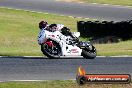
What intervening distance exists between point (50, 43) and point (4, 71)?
3237 millimetres

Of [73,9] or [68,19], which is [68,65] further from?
[73,9]

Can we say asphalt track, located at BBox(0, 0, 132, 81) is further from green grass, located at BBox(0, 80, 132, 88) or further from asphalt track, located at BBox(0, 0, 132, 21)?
asphalt track, located at BBox(0, 0, 132, 21)

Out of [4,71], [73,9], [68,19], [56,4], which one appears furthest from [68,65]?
[56,4]

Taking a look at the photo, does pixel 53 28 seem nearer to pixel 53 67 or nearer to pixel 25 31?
pixel 53 67

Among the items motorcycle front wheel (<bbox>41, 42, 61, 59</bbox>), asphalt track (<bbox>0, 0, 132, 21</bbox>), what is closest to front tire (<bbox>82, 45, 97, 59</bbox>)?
motorcycle front wheel (<bbox>41, 42, 61, 59</bbox>)

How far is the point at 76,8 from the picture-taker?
42.2 metres

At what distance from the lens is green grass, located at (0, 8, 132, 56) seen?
22109mm

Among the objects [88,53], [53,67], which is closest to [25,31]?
[88,53]

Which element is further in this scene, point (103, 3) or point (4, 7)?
point (103, 3)

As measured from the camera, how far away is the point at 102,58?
1777 cm

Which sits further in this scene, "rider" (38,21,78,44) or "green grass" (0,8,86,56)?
"green grass" (0,8,86,56)

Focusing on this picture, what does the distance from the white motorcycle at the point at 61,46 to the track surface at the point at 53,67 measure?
42 cm

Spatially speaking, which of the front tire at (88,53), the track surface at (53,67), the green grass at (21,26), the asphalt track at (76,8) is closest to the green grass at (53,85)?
the track surface at (53,67)

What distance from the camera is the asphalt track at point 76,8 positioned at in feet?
128
